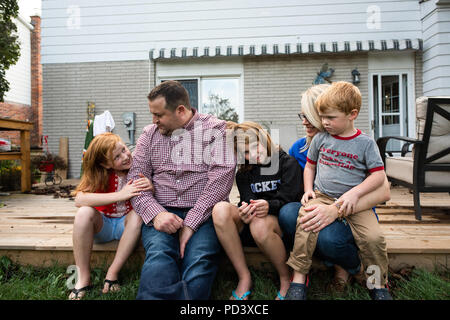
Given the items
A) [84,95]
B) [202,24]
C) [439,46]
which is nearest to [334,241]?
[439,46]

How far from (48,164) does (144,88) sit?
7.29 ft

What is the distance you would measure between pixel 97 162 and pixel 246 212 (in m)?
0.95

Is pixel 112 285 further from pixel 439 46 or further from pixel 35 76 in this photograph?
pixel 35 76

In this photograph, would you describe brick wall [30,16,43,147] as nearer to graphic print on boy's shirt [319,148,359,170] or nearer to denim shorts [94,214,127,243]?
denim shorts [94,214,127,243]

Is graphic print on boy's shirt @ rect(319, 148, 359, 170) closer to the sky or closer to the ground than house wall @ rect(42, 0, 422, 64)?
closer to the ground

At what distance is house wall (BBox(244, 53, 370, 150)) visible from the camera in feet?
17.6

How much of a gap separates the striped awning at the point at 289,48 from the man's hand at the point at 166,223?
14.5 feet

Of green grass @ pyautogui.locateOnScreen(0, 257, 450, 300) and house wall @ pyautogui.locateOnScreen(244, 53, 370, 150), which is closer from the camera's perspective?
green grass @ pyautogui.locateOnScreen(0, 257, 450, 300)

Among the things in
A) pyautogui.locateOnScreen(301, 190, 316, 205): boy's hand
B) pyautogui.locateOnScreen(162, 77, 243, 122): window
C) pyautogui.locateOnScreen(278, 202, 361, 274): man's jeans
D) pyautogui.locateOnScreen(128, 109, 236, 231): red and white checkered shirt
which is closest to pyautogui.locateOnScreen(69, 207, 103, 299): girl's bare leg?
pyautogui.locateOnScreen(128, 109, 236, 231): red and white checkered shirt

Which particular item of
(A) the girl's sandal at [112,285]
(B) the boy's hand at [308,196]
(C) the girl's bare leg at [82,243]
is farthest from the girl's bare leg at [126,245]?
(B) the boy's hand at [308,196]

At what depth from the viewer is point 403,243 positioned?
1710mm

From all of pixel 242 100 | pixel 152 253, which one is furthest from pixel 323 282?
pixel 242 100

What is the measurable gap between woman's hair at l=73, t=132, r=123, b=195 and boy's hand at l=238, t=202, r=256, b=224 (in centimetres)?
84

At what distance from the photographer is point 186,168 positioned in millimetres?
1683
